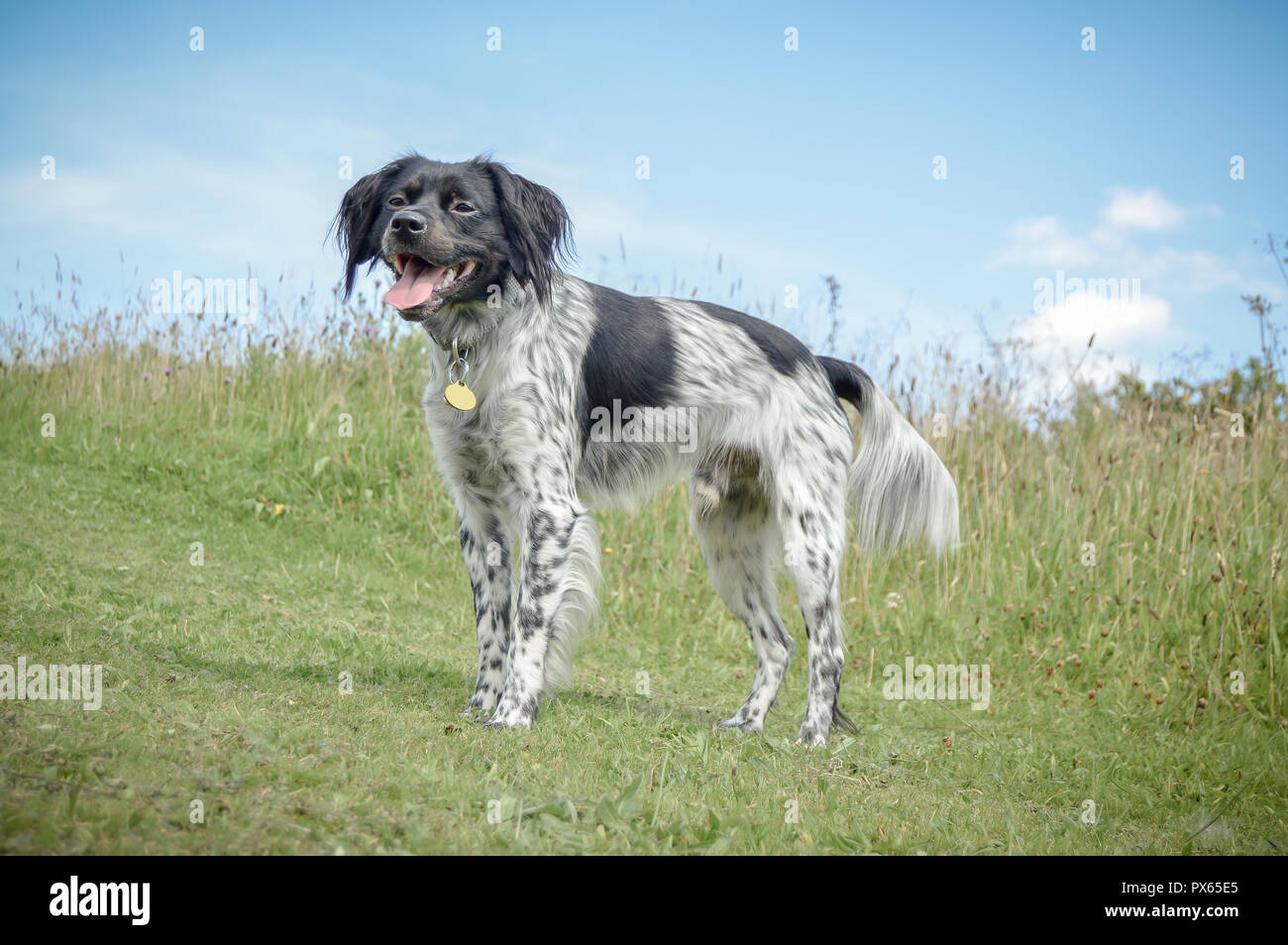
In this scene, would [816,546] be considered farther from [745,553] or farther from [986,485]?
[986,485]

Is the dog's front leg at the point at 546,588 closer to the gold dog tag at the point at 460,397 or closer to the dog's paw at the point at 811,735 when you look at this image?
the gold dog tag at the point at 460,397

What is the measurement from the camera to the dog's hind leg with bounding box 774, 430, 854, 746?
4.45 meters

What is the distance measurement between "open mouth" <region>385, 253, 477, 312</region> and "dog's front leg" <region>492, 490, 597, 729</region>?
894 mm

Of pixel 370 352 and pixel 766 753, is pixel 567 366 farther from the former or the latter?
pixel 370 352

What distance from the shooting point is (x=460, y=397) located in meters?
4.07

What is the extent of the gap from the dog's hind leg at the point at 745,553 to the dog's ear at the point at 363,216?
1.79m

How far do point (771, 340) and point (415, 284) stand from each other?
176cm

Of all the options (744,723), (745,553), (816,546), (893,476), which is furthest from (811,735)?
(893,476)

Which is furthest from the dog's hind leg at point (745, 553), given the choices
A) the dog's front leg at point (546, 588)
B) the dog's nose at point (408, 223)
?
the dog's nose at point (408, 223)

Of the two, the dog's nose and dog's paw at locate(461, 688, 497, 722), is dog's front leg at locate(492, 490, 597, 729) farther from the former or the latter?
the dog's nose

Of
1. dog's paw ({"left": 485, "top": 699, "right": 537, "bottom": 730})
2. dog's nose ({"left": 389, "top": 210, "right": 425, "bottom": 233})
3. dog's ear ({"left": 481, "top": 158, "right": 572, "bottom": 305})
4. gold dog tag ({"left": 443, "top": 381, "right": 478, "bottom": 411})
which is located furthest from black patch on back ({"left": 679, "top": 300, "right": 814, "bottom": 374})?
dog's paw ({"left": 485, "top": 699, "right": 537, "bottom": 730})

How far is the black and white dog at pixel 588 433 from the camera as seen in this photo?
408 cm
